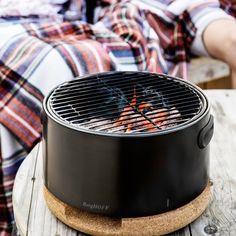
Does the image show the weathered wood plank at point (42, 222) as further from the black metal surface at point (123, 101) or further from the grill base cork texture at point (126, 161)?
the black metal surface at point (123, 101)

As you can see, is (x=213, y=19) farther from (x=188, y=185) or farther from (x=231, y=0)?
(x=188, y=185)

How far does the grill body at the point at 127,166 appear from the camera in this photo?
96 centimetres

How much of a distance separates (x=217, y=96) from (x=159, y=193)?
0.65 meters

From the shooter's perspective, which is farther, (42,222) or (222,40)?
(222,40)

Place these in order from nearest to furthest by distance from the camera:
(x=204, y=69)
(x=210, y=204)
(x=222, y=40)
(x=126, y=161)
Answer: (x=126, y=161) < (x=210, y=204) < (x=222, y=40) < (x=204, y=69)

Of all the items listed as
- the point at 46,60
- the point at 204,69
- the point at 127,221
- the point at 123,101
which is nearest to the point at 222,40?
the point at 204,69

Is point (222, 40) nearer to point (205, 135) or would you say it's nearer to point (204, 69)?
point (204, 69)

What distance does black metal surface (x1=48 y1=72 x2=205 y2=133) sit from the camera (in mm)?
1039

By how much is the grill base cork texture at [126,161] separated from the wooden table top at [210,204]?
25 mm

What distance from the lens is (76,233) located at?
1037mm

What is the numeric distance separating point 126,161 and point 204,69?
4.36 ft

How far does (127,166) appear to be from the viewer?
962 mm

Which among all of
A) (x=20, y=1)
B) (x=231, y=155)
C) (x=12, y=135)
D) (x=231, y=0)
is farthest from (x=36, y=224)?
(x=231, y=0)

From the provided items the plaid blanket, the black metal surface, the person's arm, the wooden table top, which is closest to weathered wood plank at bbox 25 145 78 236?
the wooden table top
